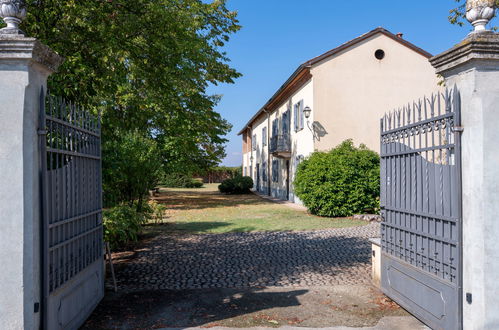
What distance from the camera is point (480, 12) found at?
3.71 meters

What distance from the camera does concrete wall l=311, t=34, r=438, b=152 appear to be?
17656 mm

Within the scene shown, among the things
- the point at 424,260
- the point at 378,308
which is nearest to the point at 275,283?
the point at 378,308

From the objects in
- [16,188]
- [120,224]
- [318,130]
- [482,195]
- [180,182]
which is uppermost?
[318,130]

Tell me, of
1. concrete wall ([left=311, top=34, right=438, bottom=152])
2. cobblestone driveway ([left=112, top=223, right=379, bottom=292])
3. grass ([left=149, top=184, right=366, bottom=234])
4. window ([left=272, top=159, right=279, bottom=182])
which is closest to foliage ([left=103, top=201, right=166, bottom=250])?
cobblestone driveway ([left=112, top=223, right=379, bottom=292])

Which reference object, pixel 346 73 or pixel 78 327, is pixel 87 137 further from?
pixel 346 73

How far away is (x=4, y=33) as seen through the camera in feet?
10.8

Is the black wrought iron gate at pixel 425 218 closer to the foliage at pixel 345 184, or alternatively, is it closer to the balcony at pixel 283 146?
the foliage at pixel 345 184

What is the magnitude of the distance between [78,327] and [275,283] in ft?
9.88

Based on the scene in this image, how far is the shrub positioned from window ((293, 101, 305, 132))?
1213cm

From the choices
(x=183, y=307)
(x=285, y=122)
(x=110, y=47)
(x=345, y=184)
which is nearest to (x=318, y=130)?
(x=345, y=184)

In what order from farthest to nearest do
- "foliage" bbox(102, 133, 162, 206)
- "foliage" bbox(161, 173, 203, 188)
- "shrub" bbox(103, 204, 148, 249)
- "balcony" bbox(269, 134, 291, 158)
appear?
"foliage" bbox(161, 173, 203, 188) → "balcony" bbox(269, 134, 291, 158) → "foliage" bbox(102, 133, 162, 206) → "shrub" bbox(103, 204, 148, 249)

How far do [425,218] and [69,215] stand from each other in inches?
152

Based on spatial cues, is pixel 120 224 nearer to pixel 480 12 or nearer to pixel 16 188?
pixel 16 188

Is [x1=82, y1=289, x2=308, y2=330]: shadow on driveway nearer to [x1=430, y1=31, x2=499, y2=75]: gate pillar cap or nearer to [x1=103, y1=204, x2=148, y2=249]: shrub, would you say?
[x1=103, y1=204, x2=148, y2=249]: shrub
